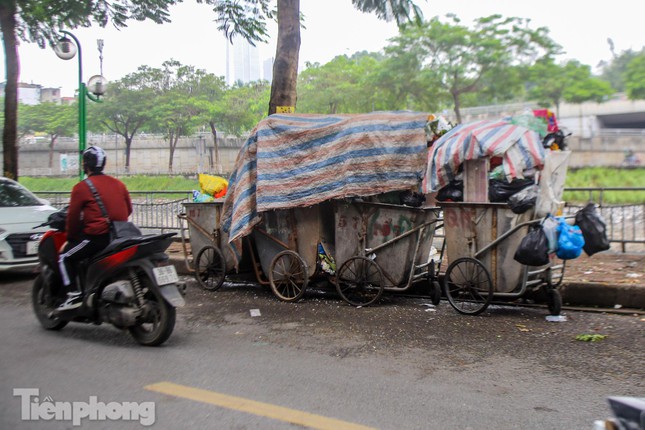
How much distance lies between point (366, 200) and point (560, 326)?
8.18 ft

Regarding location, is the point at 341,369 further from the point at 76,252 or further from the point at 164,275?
the point at 76,252

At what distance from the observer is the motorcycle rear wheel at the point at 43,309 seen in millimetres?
5496

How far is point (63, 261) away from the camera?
5164 mm

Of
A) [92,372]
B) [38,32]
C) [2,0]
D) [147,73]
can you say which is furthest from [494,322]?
[147,73]

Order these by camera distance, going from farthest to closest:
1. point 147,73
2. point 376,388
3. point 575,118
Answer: point 575,118 < point 147,73 < point 376,388

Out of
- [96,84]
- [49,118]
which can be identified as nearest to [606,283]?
[96,84]

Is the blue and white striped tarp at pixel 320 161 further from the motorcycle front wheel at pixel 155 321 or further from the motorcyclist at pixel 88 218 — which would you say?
the motorcycle front wheel at pixel 155 321

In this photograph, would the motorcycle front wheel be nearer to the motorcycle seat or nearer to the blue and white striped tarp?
the motorcycle seat

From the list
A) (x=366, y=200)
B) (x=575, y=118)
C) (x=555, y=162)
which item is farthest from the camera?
(x=575, y=118)

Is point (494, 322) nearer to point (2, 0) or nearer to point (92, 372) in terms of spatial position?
point (92, 372)

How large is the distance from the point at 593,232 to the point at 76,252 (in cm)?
480

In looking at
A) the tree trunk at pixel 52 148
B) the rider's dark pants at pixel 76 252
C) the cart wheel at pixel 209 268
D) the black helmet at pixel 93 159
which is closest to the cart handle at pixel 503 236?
the cart wheel at pixel 209 268

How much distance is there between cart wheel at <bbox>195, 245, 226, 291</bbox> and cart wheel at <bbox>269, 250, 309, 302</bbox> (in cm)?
97

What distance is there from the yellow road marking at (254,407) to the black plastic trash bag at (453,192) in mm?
3625
